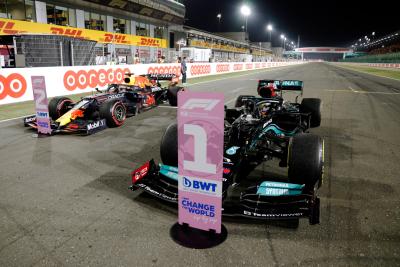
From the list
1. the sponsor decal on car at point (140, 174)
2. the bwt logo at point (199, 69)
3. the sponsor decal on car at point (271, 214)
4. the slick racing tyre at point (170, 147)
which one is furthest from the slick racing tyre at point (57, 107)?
the bwt logo at point (199, 69)

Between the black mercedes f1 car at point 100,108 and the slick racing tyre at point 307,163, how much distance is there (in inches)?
180

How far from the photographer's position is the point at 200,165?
281 cm

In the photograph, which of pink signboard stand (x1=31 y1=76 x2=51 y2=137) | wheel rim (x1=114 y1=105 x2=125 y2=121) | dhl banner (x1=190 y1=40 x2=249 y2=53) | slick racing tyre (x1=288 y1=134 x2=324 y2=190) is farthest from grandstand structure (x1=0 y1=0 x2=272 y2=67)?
slick racing tyre (x1=288 y1=134 x2=324 y2=190)

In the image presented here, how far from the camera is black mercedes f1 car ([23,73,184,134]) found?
6.96 metres

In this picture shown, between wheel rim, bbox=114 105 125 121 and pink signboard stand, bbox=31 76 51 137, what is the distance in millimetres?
1505

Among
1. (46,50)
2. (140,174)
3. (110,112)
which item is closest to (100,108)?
(110,112)

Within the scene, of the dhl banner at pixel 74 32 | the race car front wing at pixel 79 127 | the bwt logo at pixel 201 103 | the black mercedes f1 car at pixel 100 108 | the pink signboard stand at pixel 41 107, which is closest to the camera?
the bwt logo at pixel 201 103

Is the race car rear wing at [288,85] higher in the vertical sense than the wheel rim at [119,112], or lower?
higher

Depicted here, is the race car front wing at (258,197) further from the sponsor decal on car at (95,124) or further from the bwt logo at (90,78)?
the bwt logo at (90,78)

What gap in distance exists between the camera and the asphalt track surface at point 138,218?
9.13 ft

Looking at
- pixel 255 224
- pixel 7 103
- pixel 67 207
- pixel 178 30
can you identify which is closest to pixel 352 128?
pixel 255 224

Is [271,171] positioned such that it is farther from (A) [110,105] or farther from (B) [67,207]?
(A) [110,105]

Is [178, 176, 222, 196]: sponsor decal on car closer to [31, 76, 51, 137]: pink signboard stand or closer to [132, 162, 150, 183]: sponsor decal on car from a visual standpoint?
[132, 162, 150, 183]: sponsor decal on car

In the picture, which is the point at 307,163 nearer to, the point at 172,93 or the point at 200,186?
the point at 200,186
